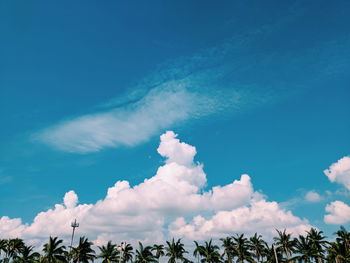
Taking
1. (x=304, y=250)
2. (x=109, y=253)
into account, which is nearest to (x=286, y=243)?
(x=304, y=250)

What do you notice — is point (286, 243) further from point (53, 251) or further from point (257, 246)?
point (53, 251)

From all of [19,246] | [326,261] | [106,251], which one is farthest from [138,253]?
[326,261]

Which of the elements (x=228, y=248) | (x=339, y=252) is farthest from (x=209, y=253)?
(x=339, y=252)

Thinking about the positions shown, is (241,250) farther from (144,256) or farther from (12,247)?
(12,247)

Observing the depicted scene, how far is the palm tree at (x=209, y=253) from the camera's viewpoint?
75.4 metres

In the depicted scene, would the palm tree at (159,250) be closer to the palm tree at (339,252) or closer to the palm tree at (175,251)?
the palm tree at (175,251)

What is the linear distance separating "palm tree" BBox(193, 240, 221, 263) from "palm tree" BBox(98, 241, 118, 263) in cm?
2098

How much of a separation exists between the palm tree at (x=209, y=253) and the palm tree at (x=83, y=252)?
89.2 feet

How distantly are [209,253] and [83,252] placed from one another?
104 feet

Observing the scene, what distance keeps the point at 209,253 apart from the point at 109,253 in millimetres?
25738

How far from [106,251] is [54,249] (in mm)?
14190

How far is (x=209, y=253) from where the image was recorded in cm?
7638

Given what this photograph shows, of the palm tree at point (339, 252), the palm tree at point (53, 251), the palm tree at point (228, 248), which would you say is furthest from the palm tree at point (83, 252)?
the palm tree at point (339, 252)

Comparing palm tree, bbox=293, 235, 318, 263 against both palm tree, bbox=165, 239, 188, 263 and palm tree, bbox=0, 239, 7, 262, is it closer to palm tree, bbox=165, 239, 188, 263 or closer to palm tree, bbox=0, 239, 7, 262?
palm tree, bbox=165, 239, 188, 263
